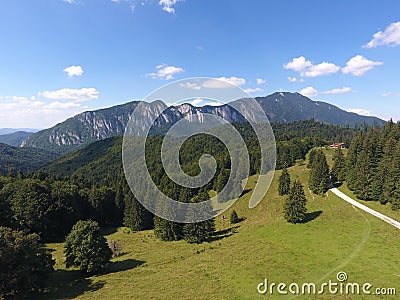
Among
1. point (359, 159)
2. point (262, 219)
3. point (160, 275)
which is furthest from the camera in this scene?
point (359, 159)

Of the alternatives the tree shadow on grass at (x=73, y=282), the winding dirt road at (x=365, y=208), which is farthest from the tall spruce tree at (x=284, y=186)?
the tree shadow on grass at (x=73, y=282)

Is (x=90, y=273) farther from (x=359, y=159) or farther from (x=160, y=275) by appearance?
(x=359, y=159)

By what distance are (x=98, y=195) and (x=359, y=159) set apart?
7404 centimetres

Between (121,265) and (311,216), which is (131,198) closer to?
(121,265)

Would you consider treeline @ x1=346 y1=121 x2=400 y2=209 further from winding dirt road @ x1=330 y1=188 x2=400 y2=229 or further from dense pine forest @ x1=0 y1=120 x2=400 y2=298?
winding dirt road @ x1=330 y1=188 x2=400 y2=229

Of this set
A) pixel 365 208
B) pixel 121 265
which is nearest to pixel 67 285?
pixel 121 265

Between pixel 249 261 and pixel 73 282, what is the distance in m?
24.4

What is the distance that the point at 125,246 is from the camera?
54.8 meters

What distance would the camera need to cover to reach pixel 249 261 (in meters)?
38.7

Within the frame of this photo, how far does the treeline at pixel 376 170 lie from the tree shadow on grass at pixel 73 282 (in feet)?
177

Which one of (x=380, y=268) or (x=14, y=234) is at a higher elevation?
(x=14, y=234)

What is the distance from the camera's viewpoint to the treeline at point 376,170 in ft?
198

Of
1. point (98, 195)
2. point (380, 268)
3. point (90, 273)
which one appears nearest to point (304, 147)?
point (98, 195)

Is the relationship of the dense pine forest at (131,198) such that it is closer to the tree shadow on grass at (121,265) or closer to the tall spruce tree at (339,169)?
the tall spruce tree at (339,169)
